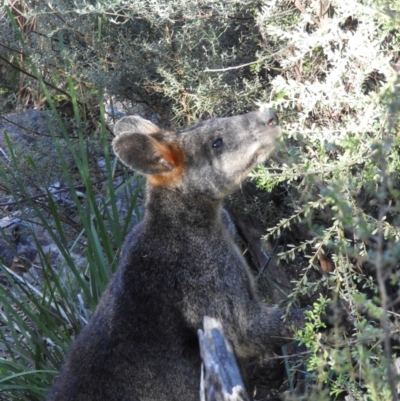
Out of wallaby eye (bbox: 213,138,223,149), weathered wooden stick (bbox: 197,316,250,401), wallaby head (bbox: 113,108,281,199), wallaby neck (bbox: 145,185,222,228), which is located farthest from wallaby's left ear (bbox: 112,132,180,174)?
weathered wooden stick (bbox: 197,316,250,401)

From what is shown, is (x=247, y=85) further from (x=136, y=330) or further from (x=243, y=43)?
(x=136, y=330)

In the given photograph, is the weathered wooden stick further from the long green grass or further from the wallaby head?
the long green grass

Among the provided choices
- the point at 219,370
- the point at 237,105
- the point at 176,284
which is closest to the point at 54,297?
the point at 176,284

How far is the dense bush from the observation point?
3.95 meters

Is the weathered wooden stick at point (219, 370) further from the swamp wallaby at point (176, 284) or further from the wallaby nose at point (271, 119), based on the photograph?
the wallaby nose at point (271, 119)

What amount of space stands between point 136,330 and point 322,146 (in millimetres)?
1489

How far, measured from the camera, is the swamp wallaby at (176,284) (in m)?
4.41

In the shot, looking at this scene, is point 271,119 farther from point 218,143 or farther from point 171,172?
point 171,172

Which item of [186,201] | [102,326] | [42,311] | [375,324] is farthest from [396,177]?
[42,311]

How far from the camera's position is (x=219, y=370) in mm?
3490

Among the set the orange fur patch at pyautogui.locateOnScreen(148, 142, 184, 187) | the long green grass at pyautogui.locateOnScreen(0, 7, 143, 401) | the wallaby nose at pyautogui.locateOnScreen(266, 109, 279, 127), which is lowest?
the long green grass at pyautogui.locateOnScreen(0, 7, 143, 401)

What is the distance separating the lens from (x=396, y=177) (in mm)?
4594

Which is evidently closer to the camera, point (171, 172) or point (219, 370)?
point (219, 370)

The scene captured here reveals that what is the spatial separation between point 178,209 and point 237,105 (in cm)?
124
